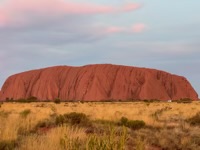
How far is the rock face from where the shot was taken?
125000 millimetres

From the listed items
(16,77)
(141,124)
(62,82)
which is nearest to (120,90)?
(62,82)

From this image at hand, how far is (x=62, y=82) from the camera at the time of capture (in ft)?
458

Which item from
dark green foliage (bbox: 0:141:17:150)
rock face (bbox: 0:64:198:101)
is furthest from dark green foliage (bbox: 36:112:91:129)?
rock face (bbox: 0:64:198:101)

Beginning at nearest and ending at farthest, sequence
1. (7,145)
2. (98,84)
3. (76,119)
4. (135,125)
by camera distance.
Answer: (7,145), (135,125), (76,119), (98,84)

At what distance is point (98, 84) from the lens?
128m

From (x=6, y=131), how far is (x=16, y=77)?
456 feet

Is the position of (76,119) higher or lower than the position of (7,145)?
lower

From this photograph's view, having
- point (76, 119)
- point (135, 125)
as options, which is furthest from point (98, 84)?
point (135, 125)

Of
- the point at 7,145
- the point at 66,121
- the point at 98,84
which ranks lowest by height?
the point at 98,84

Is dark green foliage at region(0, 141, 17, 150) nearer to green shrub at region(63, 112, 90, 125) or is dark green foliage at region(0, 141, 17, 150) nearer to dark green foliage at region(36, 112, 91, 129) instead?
dark green foliage at region(36, 112, 91, 129)

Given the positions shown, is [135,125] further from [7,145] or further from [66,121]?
[7,145]

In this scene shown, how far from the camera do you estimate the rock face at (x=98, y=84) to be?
410 feet

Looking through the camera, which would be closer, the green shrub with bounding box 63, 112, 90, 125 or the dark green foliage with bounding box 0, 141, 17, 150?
the dark green foliage with bounding box 0, 141, 17, 150

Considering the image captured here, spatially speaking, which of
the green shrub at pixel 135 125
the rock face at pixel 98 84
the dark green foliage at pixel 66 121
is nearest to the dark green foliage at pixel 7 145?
Answer: the dark green foliage at pixel 66 121
